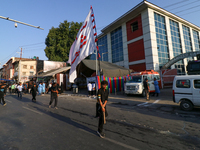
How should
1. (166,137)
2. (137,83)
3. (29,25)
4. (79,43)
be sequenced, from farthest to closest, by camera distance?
(137,83) < (29,25) < (79,43) < (166,137)

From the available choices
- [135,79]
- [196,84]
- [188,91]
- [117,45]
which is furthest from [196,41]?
[188,91]

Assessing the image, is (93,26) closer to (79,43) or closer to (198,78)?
(79,43)

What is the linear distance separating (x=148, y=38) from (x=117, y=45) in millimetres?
8598

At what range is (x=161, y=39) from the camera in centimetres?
2286

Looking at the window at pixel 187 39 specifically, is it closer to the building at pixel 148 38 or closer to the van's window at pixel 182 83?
the building at pixel 148 38

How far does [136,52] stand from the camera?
23531mm

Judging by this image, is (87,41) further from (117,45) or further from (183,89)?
(117,45)

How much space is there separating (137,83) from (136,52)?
1356 centimetres

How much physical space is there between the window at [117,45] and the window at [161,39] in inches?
315

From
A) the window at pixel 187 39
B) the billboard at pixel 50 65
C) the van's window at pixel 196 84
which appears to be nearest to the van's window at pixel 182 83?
the van's window at pixel 196 84

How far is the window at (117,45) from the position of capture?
27594 mm

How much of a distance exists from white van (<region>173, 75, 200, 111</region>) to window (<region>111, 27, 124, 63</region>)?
2081 centimetres

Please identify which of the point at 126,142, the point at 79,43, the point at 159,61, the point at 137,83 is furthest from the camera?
the point at 159,61

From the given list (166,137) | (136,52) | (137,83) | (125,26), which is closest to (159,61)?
(136,52)
